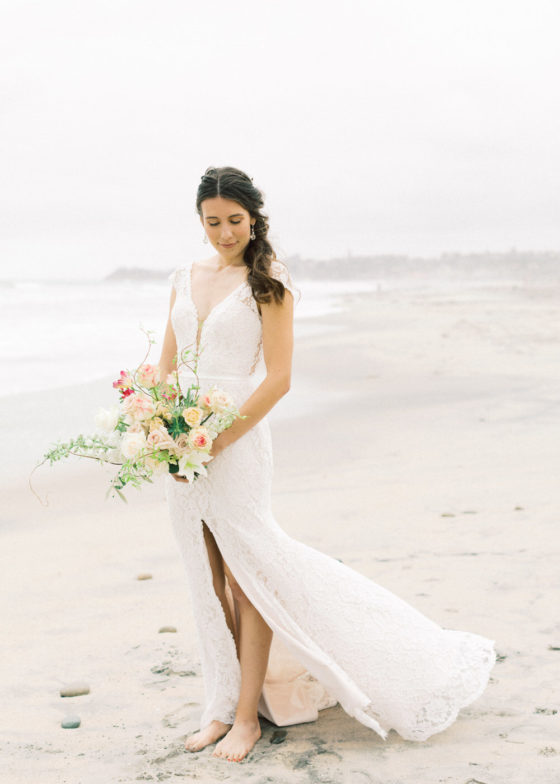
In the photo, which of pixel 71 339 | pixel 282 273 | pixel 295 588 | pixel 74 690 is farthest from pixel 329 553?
pixel 71 339

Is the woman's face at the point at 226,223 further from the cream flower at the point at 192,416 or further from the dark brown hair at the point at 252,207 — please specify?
the cream flower at the point at 192,416

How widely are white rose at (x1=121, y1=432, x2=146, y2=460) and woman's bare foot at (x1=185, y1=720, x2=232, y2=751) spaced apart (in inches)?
46.5

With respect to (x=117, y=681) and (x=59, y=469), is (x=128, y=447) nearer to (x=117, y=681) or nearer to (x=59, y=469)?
(x=117, y=681)

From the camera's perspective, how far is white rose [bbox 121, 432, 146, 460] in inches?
113

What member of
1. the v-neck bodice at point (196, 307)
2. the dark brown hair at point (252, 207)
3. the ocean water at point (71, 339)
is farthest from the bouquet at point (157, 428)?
the ocean water at point (71, 339)

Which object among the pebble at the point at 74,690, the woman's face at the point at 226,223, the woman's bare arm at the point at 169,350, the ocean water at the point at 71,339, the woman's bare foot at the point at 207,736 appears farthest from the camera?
the ocean water at the point at 71,339

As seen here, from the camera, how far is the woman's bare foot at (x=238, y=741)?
3.17 meters

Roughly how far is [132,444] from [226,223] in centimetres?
89

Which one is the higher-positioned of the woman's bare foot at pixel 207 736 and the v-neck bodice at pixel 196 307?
the v-neck bodice at pixel 196 307

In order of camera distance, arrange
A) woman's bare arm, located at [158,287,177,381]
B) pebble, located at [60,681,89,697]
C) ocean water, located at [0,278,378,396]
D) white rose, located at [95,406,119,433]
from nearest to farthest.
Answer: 1. white rose, located at [95,406,119,433]
2. woman's bare arm, located at [158,287,177,381]
3. pebble, located at [60,681,89,697]
4. ocean water, located at [0,278,378,396]

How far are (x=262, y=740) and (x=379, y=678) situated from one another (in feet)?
1.72

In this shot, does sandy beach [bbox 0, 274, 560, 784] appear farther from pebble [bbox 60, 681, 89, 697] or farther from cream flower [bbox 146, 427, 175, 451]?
cream flower [bbox 146, 427, 175, 451]

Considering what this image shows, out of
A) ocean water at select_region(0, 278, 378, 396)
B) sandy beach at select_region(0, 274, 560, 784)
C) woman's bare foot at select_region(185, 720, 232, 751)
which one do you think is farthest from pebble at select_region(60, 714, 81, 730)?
ocean water at select_region(0, 278, 378, 396)

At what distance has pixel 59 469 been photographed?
8062 mm
